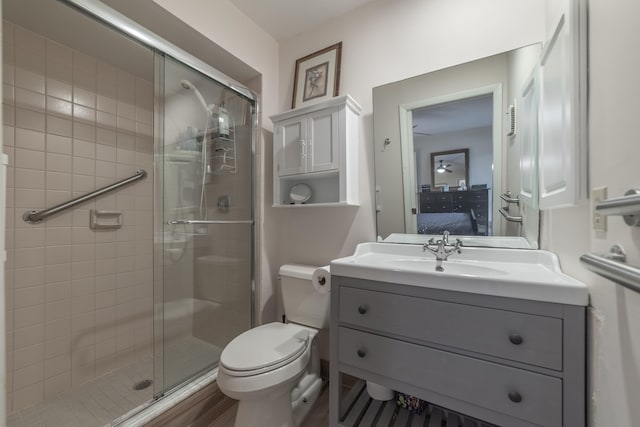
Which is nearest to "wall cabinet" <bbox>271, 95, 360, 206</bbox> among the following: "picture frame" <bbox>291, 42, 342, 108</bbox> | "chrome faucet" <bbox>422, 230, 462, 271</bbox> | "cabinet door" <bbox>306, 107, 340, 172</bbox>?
"cabinet door" <bbox>306, 107, 340, 172</bbox>

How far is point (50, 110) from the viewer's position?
5.09ft

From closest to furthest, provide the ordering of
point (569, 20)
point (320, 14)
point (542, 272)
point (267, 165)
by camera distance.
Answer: point (569, 20)
point (542, 272)
point (320, 14)
point (267, 165)

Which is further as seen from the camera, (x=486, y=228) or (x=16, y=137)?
(x=16, y=137)

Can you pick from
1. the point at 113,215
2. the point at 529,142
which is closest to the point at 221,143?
the point at 113,215

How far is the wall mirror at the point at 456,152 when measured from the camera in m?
1.24

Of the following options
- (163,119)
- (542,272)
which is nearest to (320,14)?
(163,119)

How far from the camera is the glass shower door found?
1.47m

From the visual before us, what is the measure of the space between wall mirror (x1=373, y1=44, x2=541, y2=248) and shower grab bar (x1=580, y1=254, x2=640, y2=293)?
0.75 m

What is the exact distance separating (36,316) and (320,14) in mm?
2556

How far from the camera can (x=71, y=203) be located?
160cm

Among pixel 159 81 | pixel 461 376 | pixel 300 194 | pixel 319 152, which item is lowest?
pixel 461 376

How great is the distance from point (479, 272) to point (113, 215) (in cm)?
230

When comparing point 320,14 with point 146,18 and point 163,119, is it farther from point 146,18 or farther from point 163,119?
point 163,119

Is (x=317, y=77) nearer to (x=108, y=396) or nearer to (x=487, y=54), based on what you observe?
(x=487, y=54)
